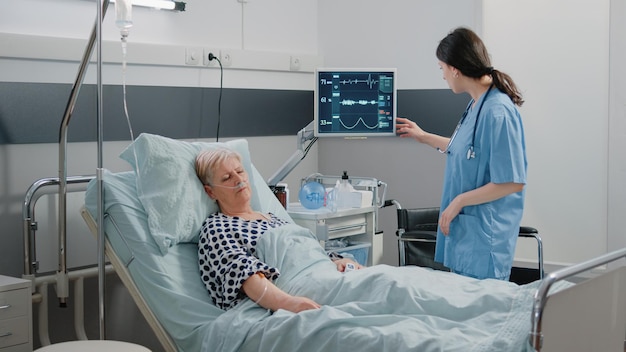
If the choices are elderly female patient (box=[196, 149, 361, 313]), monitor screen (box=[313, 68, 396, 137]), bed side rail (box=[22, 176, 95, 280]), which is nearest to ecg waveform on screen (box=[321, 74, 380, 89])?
monitor screen (box=[313, 68, 396, 137])

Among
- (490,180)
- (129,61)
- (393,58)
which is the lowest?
(490,180)

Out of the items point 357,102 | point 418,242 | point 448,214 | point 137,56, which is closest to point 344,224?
point 418,242

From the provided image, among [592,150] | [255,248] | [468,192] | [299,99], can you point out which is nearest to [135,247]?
[255,248]

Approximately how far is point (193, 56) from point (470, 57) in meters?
1.57

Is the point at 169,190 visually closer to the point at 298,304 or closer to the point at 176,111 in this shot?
the point at 298,304

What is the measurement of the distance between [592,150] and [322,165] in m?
1.60

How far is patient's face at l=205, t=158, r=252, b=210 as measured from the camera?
2.96 m

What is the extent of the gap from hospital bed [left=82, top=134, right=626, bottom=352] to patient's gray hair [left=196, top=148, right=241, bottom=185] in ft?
0.11

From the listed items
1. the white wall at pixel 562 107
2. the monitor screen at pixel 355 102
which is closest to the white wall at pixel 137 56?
the monitor screen at pixel 355 102

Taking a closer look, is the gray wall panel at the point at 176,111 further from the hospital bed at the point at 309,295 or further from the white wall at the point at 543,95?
the hospital bed at the point at 309,295

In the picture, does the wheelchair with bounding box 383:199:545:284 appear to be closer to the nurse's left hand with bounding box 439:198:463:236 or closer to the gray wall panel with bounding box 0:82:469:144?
the nurse's left hand with bounding box 439:198:463:236

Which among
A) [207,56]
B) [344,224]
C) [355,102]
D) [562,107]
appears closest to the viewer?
[344,224]

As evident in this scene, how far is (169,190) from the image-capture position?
286cm

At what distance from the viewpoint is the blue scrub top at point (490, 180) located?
2863 mm
